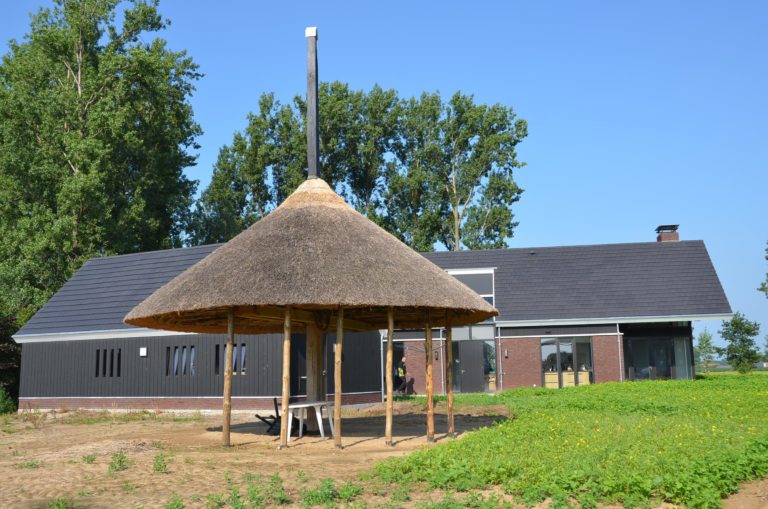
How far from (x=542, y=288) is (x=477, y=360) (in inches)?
190

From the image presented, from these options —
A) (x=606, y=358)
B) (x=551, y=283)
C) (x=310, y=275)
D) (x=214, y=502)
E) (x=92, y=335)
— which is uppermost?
(x=551, y=283)

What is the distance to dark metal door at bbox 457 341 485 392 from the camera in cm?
3703

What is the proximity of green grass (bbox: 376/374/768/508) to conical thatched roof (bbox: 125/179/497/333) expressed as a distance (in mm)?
3102

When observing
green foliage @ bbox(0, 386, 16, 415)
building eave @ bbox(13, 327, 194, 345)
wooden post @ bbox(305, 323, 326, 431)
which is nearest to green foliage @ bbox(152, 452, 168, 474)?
wooden post @ bbox(305, 323, 326, 431)

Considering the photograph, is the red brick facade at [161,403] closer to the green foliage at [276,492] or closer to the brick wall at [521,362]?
the brick wall at [521,362]

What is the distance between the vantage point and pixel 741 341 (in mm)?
48438

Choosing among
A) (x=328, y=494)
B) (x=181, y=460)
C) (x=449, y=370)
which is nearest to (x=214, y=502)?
(x=328, y=494)

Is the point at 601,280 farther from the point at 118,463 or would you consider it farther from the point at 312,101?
the point at 118,463

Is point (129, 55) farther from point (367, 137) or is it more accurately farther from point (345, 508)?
point (345, 508)

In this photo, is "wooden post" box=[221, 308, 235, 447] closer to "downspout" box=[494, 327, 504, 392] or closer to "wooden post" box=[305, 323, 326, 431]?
"wooden post" box=[305, 323, 326, 431]

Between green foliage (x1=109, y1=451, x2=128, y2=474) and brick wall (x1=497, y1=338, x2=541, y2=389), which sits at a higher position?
brick wall (x1=497, y1=338, x2=541, y2=389)

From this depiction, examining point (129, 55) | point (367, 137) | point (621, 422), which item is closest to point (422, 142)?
point (367, 137)

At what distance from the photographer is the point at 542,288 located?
3838 centimetres

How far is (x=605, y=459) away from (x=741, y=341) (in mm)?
41407
